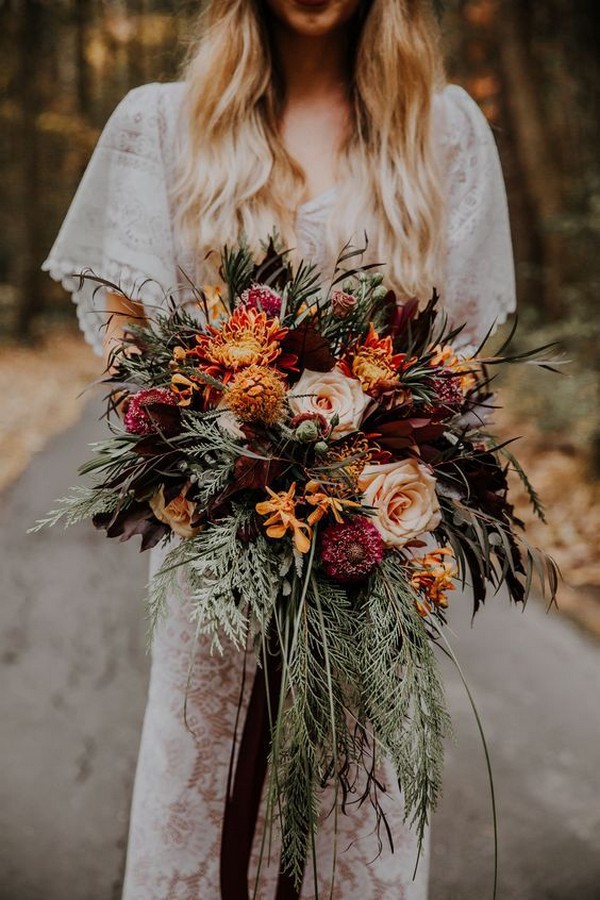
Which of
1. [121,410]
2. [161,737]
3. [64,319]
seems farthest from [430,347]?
[64,319]

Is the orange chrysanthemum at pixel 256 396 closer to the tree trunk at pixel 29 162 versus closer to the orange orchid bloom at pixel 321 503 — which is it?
the orange orchid bloom at pixel 321 503

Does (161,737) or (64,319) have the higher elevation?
(64,319)

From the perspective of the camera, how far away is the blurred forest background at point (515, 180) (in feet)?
19.2

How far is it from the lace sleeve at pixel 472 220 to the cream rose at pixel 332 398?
788 mm

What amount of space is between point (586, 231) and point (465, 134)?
201 inches

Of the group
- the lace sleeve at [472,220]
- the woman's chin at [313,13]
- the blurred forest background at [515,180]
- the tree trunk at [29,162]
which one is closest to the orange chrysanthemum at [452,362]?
the lace sleeve at [472,220]

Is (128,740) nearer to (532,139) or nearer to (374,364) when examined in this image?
(374,364)

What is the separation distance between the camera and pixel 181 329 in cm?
145

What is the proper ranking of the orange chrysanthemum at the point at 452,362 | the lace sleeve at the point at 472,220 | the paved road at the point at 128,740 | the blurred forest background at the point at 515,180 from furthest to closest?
1. the blurred forest background at the point at 515,180
2. the paved road at the point at 128,740
3. the lace sleeve at the point at 472,220
4. the orange chrysanthemum at the point at 452,362

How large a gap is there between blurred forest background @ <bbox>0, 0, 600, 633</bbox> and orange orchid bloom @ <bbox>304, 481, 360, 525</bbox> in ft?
4.47

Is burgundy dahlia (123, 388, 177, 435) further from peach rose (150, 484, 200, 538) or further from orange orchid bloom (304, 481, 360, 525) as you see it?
orange orchid bloom (304, 481, 360, 525)

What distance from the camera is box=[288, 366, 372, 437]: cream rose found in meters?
1.32

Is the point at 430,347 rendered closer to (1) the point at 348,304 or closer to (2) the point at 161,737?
(1) the point at 348,304

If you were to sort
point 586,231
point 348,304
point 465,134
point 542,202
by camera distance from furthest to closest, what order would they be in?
point 542,202, point 586,231, point 465,134, point 348,304
